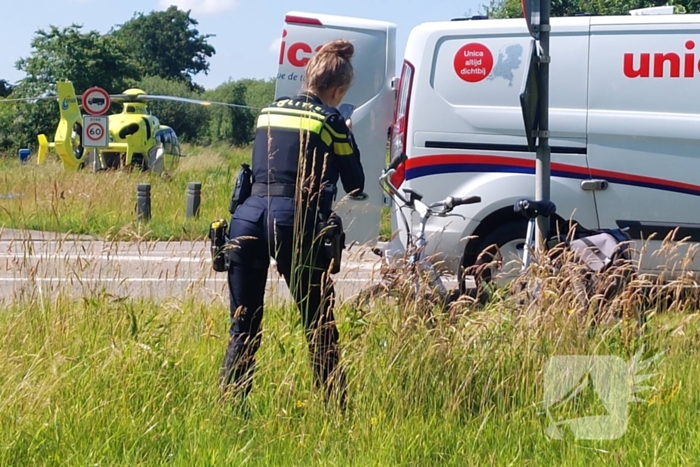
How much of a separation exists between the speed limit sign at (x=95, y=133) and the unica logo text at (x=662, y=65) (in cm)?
1151

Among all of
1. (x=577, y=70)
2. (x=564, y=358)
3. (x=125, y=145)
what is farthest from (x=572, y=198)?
(x=125, y=145)

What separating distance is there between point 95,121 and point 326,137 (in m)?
13.0

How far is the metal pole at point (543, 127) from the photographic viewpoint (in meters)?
4.93

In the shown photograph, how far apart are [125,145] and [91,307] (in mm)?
20825

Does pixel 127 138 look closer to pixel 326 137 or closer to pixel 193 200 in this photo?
pixel 193 200

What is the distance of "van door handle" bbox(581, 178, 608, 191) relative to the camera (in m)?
6.85

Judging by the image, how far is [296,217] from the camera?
4070 mm

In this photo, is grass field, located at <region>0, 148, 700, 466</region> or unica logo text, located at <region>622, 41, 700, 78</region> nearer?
grass field, located at <region>0, 148, 700, 466</region>

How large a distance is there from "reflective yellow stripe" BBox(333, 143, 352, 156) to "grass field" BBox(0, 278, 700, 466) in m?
0.78

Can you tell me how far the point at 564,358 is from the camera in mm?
4211

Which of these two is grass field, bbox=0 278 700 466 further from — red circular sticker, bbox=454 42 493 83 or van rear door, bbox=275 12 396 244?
van rear door, bbox=275 12 396 244

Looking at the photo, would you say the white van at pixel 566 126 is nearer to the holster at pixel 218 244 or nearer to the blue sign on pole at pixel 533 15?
the blue sign on pole at pixel 533 15

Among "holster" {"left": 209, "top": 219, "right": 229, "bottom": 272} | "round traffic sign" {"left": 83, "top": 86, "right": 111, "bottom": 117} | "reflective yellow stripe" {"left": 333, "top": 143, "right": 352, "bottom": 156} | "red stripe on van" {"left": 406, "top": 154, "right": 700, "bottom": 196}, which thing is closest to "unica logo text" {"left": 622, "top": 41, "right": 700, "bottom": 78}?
"red stripe on van" {"left": 406, "top": 154, "right": 700, "bottom": 196}

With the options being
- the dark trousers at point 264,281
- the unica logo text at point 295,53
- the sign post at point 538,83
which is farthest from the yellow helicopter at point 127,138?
the dark trousers at point 264,281
